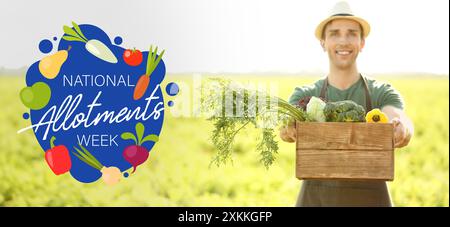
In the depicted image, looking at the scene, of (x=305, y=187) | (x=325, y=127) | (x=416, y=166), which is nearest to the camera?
(x=325, y=127)

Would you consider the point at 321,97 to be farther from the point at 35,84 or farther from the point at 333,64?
the point at 35,84

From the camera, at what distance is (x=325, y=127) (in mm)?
3408

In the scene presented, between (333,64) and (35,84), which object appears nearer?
(333,64)

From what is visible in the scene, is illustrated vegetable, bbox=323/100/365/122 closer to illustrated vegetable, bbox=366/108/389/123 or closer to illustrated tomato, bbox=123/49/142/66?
illustrated vegetable, bbox=366/108/389/123

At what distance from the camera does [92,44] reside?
14.9ft

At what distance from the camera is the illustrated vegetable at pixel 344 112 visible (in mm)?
3463

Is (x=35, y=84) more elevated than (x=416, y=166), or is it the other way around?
(x=35, y=84)

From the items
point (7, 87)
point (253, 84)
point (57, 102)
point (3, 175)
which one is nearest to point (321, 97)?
point (253, 84)

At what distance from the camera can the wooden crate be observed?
3.40 meters

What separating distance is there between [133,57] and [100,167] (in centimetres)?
70

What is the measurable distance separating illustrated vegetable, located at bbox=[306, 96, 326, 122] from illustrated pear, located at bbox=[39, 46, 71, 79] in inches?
66.5

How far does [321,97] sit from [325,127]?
43 cm

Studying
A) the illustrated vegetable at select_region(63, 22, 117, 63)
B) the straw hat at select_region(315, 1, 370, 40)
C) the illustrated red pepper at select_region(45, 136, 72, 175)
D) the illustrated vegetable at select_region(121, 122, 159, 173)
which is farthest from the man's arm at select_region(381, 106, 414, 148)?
the illustrated red pepper at select_region(45, 136, 72, 175)

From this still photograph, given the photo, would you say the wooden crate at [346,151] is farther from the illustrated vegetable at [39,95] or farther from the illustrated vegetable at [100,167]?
the illustrated vegetable at [39,95]
